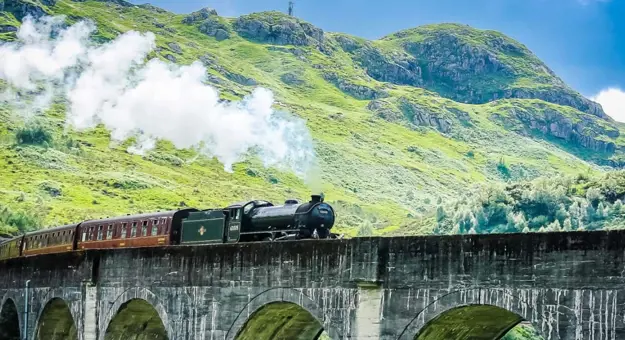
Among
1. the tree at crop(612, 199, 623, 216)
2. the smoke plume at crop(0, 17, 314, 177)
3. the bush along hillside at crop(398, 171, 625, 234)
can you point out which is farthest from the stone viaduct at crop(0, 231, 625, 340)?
the smoke plume at crop(0, 17, 314, 177)

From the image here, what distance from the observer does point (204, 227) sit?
32688 millimetres

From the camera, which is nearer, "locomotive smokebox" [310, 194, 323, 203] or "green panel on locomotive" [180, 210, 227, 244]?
"locomotive smokebox" [310, 194, 323, 203]

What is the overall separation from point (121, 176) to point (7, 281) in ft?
314

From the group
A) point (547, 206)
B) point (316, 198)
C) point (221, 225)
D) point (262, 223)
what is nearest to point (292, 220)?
point (262, 223)

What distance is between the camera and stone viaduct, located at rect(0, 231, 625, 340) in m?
16.9

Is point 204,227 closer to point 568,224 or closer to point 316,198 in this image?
point 316,198

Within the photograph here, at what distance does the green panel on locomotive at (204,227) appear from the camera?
31.8m

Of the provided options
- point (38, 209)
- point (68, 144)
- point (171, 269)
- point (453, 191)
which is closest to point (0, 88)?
point (68, 144)

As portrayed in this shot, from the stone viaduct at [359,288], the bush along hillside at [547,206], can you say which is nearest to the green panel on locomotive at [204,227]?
the stone viaduct at [359,288]

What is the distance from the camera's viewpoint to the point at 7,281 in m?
40.3

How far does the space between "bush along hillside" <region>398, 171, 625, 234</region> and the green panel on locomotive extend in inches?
2313

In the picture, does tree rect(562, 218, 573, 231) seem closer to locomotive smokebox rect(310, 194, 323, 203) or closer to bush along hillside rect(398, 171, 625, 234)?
bush along hillside rect(398, 171, 625, 234)

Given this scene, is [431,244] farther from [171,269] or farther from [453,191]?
[453,191]

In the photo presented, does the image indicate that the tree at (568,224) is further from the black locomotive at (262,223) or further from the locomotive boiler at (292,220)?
the locomotive boiler at (292,220)
